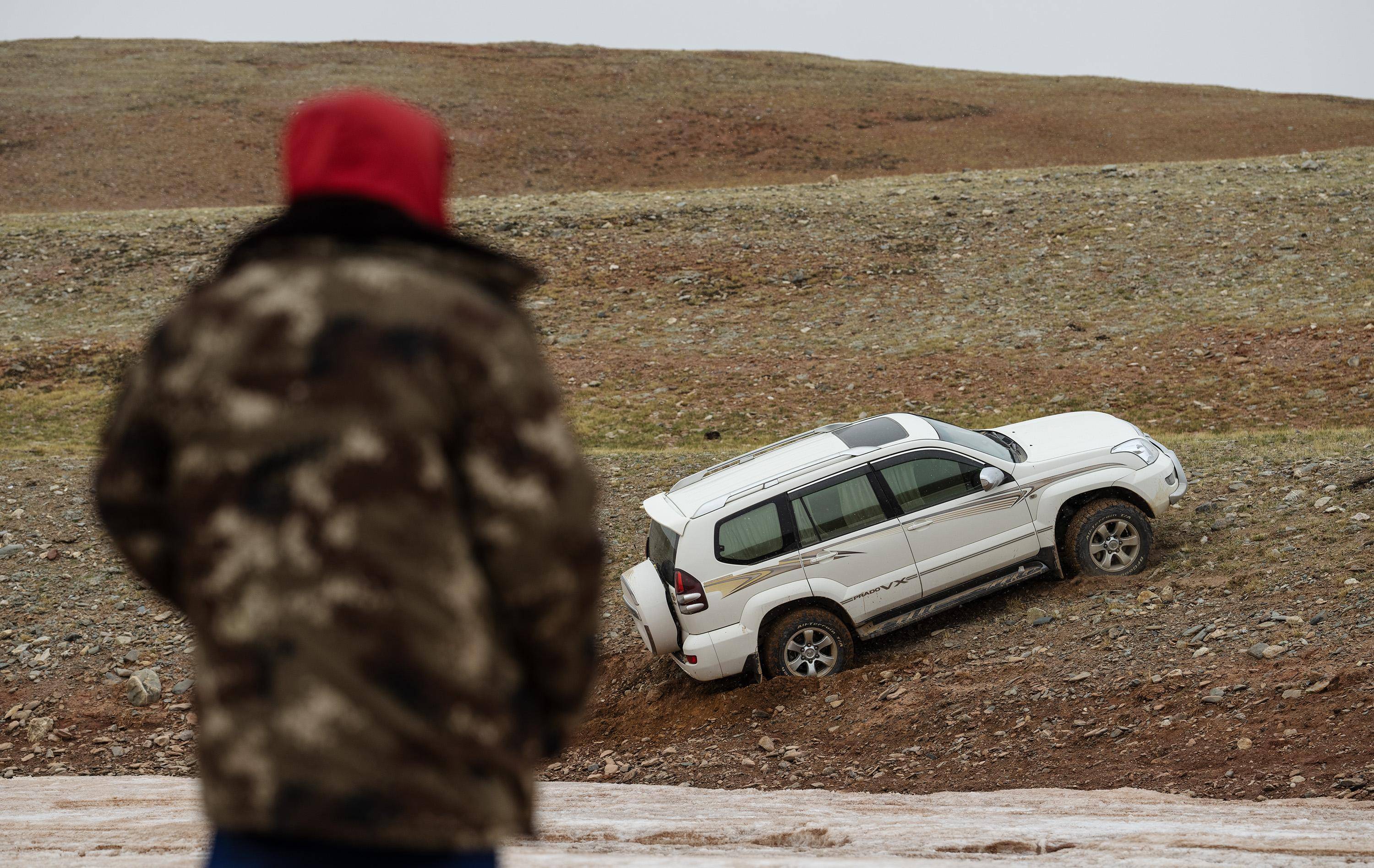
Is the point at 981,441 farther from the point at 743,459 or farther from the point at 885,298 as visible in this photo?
the point at 885,298

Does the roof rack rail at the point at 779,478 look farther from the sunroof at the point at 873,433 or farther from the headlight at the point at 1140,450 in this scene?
the headlight at the point at 1140,450

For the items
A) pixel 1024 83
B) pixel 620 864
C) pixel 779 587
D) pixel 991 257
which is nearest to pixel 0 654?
pixel 779 587

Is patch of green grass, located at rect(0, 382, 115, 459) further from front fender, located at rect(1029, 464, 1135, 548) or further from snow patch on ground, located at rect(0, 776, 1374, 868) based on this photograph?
front fender, located at rect(1029, 464, 1135, 548)

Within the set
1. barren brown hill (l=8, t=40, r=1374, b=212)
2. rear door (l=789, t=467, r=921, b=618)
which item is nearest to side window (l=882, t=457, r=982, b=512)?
rear door (l=789, t=467, r=921, b=618)

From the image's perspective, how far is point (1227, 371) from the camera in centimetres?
1628

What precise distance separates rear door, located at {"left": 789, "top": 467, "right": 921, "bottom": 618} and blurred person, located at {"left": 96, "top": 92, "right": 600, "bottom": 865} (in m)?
7.16

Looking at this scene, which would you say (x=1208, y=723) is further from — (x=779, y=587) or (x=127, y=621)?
(x=127, y=621)

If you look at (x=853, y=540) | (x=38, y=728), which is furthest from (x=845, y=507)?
(x=38, y=728)

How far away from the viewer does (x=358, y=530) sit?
1.84 metres

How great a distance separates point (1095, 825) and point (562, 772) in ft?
15.4

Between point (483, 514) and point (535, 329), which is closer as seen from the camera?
point (483, 514)

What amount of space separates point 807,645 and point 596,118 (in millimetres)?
43196

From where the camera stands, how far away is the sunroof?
9.45 meters

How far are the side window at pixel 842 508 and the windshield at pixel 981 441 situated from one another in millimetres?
848
